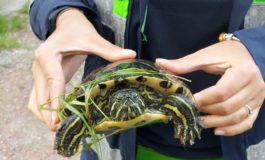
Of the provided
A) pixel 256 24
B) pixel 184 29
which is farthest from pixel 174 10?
pixel 256 24

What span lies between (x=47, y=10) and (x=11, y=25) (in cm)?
262

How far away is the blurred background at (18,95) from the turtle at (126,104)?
4.71 feet

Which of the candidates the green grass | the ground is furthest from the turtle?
the green grass

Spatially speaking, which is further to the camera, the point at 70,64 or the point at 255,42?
the point at 70,64

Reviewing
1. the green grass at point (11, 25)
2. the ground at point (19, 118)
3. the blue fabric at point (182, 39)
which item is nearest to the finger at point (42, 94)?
the blue fabric at point (182, 39)

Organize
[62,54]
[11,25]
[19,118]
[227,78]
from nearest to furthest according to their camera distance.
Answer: [227,78] < [62,54] < [19,118] < [11,25]

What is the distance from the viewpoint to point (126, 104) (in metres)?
1.03

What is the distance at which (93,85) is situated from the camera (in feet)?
3.33

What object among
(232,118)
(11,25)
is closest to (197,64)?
Result: (232,118)

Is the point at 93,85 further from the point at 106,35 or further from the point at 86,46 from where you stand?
the point at 106,35

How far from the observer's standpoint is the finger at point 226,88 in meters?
0.94

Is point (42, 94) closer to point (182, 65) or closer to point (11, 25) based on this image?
point (182, 65)

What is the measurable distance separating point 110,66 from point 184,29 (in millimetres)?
198

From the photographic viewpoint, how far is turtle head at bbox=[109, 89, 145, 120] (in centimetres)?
101
